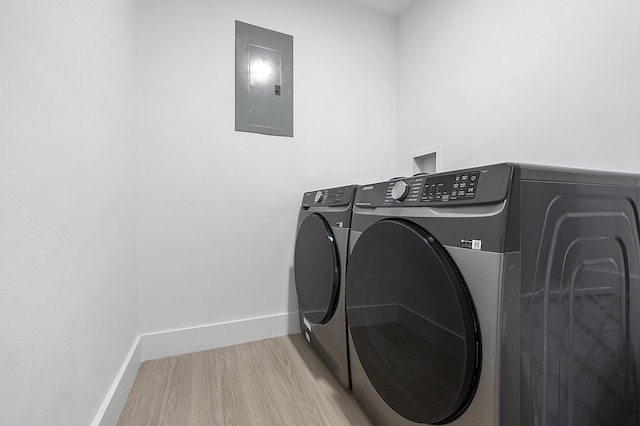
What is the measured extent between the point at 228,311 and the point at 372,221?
1103 millimetres

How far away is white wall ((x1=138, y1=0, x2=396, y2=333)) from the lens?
1.41 m

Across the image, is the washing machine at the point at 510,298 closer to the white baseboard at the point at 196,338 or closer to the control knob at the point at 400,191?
the control knob at the point at 400,191

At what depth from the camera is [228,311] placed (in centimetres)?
156

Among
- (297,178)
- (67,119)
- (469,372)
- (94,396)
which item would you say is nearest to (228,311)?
(94,396)

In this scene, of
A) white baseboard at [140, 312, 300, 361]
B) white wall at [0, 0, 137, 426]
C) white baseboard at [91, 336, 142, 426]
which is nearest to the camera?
white wall at [0, 0, 137, 426]

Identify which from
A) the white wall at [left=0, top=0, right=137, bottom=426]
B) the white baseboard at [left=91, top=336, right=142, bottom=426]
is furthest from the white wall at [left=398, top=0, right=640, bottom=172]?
the white baseboard at [left=91, top=336, right=142, bottom=426]

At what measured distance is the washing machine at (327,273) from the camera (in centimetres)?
109

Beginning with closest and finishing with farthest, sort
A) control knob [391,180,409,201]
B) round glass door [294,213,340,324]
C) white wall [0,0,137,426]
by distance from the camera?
white wall [0,0,137,426] → control knob [391,180,409,201] → round glass door [294,213,340,324]

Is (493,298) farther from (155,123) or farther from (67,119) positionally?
(155,123)

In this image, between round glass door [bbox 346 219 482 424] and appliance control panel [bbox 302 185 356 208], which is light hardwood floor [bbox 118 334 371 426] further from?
appliance control panel [bbox 302 185 356 208]

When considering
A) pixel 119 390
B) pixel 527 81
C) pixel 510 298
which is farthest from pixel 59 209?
pixel 527 81

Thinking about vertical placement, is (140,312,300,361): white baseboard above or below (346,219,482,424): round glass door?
below

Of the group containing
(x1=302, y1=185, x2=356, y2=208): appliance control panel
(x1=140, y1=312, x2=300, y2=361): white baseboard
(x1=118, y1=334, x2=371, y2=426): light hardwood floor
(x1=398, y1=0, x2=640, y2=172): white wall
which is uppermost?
(x1=398, y1=0, x2=640, y2=172): white wall

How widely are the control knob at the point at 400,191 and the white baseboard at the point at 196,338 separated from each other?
1204 mm
